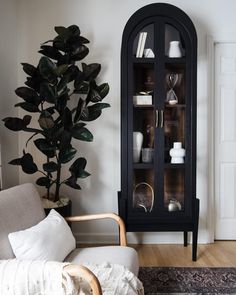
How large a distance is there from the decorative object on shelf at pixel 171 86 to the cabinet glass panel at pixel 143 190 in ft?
2.06

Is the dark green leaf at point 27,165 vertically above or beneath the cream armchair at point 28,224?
above

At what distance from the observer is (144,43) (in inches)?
109

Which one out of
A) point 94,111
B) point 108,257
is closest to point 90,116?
point 94,111

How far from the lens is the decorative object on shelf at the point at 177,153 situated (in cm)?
280

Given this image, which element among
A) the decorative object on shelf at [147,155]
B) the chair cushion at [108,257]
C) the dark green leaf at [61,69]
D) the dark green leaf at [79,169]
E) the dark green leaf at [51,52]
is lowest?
the chair cushion at [108,257]

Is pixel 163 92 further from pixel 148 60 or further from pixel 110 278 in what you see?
pixel 110 278

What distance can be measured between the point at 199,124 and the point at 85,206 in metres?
1.39

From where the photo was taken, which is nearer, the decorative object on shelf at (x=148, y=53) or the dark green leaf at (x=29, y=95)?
the dark green leaf at (x=29, y=95)

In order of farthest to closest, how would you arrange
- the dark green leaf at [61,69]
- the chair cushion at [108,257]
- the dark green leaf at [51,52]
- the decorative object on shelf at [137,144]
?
the decorative object on shelf at [137,144] < the dark green leaf at [51,52] < the dark green leaf at [61,69] < the chair cushion at [108,257]

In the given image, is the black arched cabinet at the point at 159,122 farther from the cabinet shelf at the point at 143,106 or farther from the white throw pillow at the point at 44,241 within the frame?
the white throw pillow at the point at 44,241

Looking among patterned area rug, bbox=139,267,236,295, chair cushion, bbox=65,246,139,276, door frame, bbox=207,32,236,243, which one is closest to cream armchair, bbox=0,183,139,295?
chair cushion, bbox=65,246,139,276

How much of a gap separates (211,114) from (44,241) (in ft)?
6.98

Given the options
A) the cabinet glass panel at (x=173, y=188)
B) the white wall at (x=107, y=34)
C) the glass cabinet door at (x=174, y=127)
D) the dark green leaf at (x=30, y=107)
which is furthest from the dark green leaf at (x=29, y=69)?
the cabinet glass panel at (x=173, y=188)

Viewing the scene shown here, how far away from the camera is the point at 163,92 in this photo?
2.77 meters
